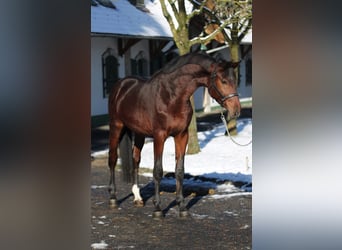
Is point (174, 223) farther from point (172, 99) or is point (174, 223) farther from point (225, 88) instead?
point (225, 88)

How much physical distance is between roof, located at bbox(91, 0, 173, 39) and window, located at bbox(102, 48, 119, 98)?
2.34ft

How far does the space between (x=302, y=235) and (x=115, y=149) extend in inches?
172

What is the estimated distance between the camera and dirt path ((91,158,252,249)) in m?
3.92

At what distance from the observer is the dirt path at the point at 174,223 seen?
3.92 m

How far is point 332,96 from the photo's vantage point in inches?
33.9

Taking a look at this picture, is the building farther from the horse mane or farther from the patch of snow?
the patch of snow

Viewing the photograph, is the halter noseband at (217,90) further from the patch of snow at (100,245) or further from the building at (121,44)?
the building at (121,44)

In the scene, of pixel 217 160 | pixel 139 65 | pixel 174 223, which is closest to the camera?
pixel 174 223


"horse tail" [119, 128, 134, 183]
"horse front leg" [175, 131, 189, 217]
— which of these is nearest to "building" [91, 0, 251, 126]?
"horse tail" [119, 128, 134, 183]

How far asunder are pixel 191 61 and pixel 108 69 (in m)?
8.43

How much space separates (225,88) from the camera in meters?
4.03

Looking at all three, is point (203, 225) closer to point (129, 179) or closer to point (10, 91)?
point (129, 179)

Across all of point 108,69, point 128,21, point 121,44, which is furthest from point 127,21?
point 108,69

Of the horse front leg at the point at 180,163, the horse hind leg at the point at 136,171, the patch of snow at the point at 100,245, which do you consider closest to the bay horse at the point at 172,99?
the horse front leg at the point at 180,163
